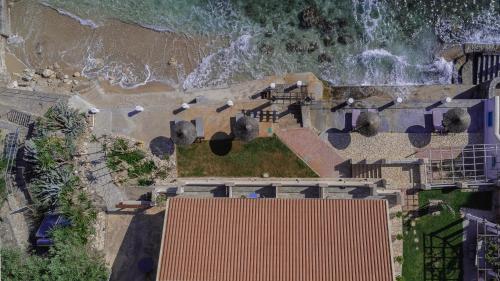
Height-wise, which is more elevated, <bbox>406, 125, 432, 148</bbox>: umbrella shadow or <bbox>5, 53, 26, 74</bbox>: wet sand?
<bbox>5, 53, 26, 74</bbox>: wet sand

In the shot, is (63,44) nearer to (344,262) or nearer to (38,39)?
(38,39)

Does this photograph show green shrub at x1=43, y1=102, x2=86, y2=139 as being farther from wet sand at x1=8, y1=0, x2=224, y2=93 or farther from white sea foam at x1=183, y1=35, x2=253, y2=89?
white sea foam at x1=183, y1=35, x2=253, y2=89

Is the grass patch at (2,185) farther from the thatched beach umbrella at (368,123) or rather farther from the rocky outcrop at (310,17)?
the thatched beach umbrella at (368,123)

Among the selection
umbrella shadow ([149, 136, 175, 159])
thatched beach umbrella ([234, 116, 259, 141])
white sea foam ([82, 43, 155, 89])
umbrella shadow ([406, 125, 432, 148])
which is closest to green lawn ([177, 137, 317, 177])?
umbrella shadow ([149, 136, 175, 159])

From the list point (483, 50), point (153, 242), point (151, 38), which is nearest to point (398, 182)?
point (483, 50)

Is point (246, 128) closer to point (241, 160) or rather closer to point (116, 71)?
point (241, 160)

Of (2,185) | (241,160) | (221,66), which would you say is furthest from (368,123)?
(2,185)

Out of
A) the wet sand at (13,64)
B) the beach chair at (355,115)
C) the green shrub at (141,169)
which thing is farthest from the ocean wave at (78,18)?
the beach chair at (355,115)
